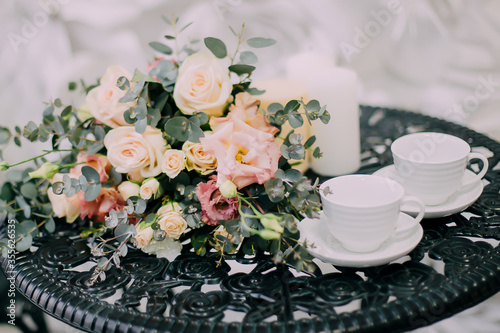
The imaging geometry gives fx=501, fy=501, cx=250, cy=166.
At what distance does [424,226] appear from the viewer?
0.75 metres

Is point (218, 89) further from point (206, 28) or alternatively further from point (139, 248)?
point (206, 28)

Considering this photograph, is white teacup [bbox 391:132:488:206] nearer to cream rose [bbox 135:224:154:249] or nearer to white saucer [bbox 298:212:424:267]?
white saucer [bbox 298:212:424:267]

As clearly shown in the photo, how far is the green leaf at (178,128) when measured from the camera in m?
0.73

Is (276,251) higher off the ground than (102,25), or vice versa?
(102,25)

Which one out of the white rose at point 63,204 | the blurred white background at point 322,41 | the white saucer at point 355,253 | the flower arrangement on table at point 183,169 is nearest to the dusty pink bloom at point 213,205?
the flower arrangement on table at point 183,169

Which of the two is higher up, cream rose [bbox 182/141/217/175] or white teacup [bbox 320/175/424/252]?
cream rose [bbox 182/141/217/175]

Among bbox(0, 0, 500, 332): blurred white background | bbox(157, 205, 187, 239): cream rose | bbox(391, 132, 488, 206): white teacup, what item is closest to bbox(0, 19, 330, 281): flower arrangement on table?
bbox(157, 205, 187, 239): cream rose

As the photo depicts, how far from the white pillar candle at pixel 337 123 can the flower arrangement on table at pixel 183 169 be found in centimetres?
20

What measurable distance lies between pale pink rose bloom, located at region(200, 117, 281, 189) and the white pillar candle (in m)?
0.28

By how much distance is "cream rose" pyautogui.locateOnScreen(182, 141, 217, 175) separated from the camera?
0.72m

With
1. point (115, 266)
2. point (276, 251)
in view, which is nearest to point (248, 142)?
point (276, 251)

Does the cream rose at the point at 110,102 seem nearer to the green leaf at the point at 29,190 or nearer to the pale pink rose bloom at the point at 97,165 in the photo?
the pale pink rose bloom at the point at 97,165

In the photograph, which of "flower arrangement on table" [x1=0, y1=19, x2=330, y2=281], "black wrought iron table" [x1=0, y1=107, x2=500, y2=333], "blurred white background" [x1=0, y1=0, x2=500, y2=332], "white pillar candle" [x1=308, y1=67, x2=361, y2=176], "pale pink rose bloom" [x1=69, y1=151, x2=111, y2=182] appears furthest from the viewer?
"blurred white background" [x1=0, y1=0, x2=500, y2=332]

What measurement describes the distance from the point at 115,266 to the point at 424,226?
1.51 feet
